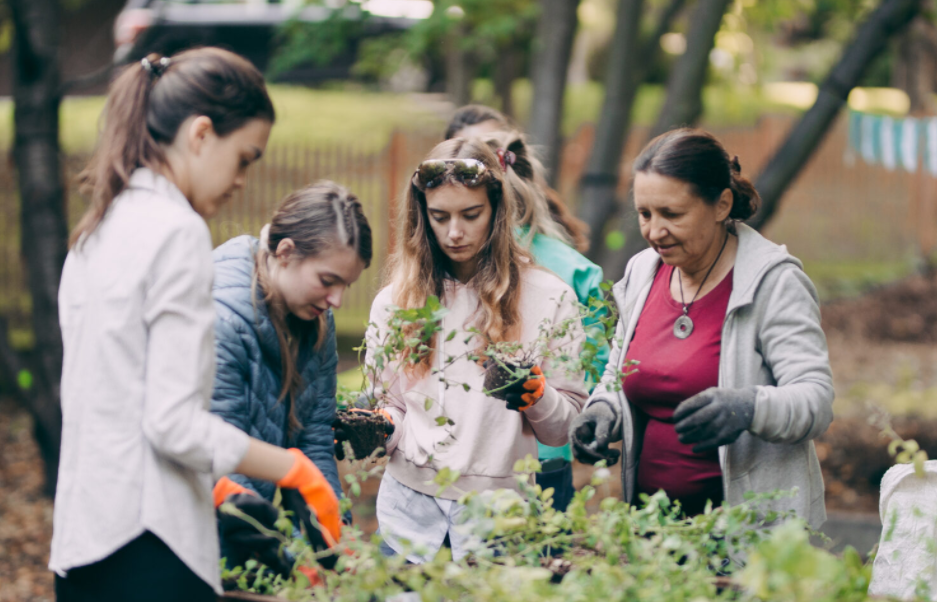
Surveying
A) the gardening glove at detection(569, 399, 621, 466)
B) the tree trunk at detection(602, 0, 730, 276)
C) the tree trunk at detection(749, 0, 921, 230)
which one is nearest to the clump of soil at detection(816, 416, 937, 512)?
the tree trunk at detection(749, 0, 921, 230)

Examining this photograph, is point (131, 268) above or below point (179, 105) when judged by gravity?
below

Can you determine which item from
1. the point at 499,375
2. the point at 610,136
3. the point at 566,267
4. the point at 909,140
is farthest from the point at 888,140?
the point at 499,375

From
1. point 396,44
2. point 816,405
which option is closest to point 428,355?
point 816,405

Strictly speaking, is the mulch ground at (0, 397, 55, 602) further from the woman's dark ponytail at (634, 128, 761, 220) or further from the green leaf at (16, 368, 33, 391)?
the woman's dark ponytail at (634, 128, 761, 220)

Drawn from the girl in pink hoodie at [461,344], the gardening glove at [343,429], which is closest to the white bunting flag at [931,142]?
the girl in pink hoodie at [461,344]

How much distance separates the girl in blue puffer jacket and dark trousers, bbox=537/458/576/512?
898 mm

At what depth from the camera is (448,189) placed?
95.0 inches

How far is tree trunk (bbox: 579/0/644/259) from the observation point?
5645mm

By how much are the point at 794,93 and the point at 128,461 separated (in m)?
18.4

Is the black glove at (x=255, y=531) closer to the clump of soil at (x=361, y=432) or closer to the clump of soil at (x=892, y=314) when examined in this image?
the clump of soil at (x=361, y=432)

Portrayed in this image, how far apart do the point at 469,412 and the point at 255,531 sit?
2.54 ft

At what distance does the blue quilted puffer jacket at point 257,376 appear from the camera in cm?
202

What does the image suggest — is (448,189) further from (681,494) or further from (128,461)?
(128,461)

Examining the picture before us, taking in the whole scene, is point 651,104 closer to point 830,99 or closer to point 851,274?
point 851,274
